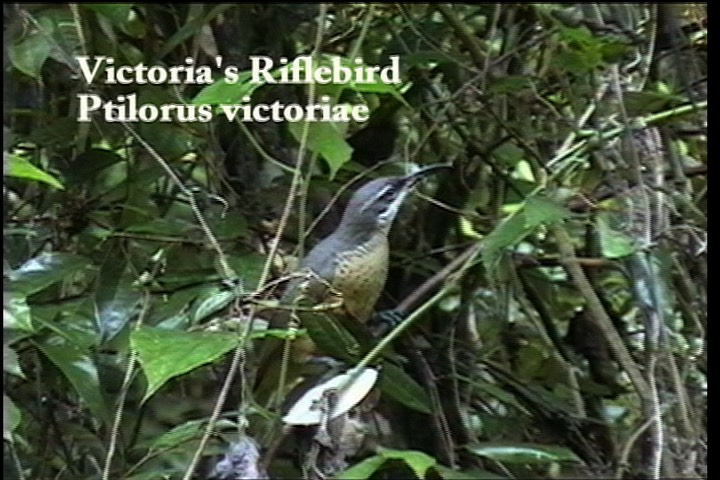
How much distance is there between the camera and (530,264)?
821 millimetres

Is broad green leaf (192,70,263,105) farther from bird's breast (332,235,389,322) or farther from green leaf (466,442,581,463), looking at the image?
green leaf (466,442,581,463)

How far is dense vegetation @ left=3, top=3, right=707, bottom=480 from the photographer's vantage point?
0.66 metres

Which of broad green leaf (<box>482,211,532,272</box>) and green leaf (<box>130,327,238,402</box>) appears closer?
green leaf (<box>130,327,238,402</box>)

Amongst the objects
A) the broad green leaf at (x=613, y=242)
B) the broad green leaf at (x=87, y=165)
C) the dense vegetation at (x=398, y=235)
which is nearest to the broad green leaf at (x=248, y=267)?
the dense vegetation at (x=398, y=235)

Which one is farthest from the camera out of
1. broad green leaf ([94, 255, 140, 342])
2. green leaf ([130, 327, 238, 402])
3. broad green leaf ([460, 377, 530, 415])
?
broad green leaf ([460, 377, 530, 415])

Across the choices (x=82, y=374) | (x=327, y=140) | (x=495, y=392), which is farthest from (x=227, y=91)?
(x=495, y=392)

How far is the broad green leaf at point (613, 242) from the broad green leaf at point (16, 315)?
0.35 metres

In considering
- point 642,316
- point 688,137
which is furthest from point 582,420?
point 688,137

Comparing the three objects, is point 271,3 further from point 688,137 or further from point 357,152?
point 688,137

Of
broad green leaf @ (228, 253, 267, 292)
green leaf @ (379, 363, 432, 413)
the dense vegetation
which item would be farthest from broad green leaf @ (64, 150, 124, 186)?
green leaf @ (379, 363, 432, 413)

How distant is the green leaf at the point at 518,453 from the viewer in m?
0.74

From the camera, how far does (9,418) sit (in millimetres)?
622

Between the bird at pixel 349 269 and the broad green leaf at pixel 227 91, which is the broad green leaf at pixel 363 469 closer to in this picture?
the bird at pixel 349 269

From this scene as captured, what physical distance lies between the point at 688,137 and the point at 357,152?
0.80 feet
